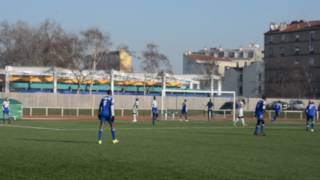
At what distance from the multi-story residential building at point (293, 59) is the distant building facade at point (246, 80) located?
11.7 feet

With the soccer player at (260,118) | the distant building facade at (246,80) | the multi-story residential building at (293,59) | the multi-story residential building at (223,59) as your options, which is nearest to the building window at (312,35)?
the multi-story residential building at (293,59)

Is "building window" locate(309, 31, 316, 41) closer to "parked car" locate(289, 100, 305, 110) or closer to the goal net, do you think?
"parked car" locate(289, 100, 305, 110)

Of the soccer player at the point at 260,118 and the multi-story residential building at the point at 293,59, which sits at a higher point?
the multi-story residential building at the point at 293,59

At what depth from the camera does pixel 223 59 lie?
6752 inches

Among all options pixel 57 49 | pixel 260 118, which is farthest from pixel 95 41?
pixel 260 118

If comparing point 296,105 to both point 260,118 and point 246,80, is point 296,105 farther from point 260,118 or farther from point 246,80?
point 246,80

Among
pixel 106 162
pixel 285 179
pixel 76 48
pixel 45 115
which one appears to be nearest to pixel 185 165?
pixel 106 162

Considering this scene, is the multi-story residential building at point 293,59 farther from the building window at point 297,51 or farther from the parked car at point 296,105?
the parked car at point 296,105

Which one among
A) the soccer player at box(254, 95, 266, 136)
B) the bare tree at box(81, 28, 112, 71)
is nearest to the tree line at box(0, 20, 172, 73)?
the bare tree at box(81, 28, 112, 71)

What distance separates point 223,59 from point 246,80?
29.0 meters

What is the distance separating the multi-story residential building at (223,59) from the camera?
540 ft

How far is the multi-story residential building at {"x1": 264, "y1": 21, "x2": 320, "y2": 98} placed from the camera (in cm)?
11881

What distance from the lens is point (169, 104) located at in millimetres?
72062

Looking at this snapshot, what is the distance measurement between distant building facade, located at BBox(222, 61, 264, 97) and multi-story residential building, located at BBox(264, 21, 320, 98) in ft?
11.7
